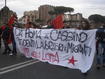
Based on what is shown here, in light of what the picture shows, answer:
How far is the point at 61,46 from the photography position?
31.6 feet

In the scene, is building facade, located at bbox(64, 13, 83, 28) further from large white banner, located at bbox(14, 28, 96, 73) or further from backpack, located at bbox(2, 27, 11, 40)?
backpack, located at bbox(2, 27, 11, 40)

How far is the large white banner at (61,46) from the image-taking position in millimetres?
8719

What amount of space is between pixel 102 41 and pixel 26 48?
2768mm

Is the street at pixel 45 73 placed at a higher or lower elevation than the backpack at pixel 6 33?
lower

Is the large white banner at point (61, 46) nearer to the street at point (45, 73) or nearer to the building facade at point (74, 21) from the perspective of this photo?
the street at point (45, 73)

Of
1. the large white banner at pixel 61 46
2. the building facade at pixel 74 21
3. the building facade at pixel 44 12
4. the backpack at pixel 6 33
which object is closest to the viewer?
the large white banner at pixel 61 46

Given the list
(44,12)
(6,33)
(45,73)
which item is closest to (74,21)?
(6,33)

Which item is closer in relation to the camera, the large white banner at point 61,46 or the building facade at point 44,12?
the large white banner at point 61,46

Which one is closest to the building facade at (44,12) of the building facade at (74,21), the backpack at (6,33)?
the building facade at (74,21)

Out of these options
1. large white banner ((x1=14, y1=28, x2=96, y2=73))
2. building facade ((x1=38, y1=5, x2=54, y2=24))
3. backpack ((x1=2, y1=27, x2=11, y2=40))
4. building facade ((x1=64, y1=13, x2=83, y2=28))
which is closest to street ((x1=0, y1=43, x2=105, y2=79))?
large white banner ((x1=14, y1=28, x2=96, y2=73))

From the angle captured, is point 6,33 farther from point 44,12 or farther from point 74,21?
point 44,12

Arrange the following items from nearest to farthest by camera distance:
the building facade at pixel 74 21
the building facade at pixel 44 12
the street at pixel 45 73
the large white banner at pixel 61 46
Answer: the street at pixel 45 73
the large white banner at pixel 61 46
the building facade at pixel 74 21
the building facade at pixel 44 12

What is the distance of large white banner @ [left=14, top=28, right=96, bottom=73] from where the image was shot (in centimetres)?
872

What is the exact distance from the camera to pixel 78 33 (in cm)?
900
